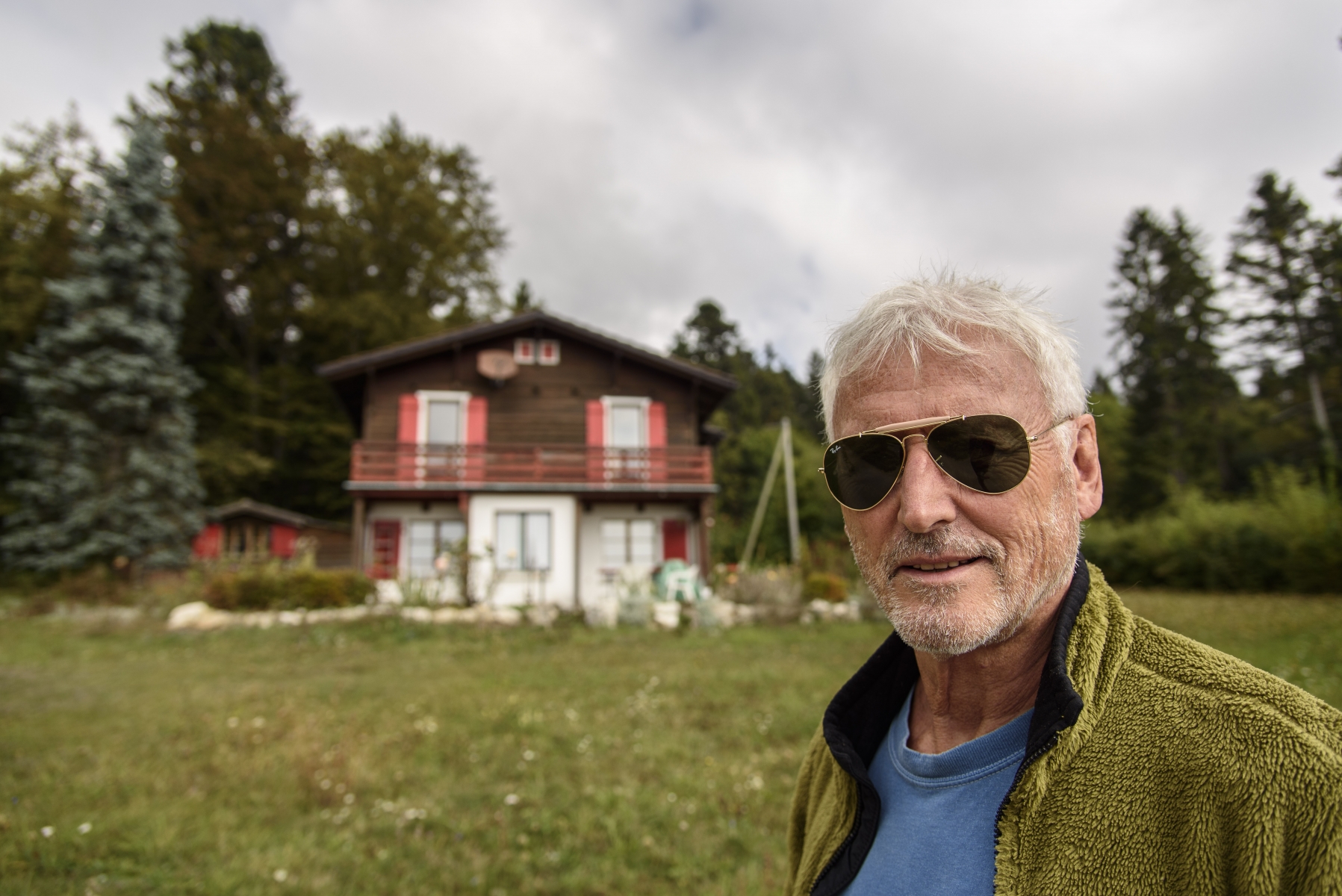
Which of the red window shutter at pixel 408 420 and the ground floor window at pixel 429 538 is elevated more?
the red window shutter at pixel 408 420

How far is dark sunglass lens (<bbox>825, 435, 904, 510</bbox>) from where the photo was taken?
55.9 inches

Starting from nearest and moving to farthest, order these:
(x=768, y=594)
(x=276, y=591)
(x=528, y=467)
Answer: (x=276, y=591) → (x=768, y=594) → (x=528, y=467)

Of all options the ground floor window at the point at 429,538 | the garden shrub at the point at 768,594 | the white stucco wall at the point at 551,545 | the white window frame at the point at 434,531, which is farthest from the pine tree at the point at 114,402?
the garden shrub at the point at 768,594

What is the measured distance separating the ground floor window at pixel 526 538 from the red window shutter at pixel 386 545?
291 centimetres

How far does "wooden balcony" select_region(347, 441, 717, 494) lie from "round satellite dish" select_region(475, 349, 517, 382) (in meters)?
1.93

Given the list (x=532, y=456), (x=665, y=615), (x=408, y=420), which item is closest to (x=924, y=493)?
(x=665, y=615)

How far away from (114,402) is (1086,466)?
25.5 m

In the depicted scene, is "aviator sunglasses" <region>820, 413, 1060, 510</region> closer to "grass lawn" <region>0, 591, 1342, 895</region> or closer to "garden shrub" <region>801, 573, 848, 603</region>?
"grass lawn" <region>0, 591, 1342, 895</region>

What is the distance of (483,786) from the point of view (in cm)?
477

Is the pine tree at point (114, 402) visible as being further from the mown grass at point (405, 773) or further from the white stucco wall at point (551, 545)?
the mown grass at point (405, 773)

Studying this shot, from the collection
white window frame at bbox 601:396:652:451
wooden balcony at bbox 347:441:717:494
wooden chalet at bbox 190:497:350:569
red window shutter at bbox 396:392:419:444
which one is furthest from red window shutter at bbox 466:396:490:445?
wooden chalet at bbox 190:497:350:569

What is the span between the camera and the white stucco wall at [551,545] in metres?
16.0

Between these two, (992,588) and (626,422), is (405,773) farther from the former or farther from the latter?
(626,422)

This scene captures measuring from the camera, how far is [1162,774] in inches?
40.0
